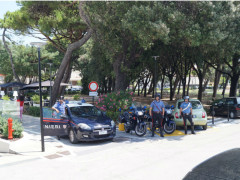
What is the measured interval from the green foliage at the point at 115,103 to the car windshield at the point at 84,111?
3420 mm

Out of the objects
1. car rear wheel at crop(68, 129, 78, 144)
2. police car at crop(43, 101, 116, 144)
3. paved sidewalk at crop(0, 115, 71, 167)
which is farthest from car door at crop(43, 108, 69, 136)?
paved sidewalk at crop(0, 115, 71, 167)

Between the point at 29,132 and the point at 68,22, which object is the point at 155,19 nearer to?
the point at 29,132

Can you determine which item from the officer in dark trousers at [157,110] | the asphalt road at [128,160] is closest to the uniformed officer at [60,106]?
the asphalt road at [128,160]

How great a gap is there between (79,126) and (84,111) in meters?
1.43

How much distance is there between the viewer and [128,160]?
688cm

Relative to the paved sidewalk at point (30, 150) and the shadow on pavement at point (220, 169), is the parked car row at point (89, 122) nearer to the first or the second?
the paved sidewalk at point (30, 150)

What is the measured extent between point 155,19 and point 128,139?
20.5ft

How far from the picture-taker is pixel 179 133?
10.9 meters

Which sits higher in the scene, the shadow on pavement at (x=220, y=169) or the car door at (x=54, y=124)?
the shadow on pavement at (x=220, y=169)

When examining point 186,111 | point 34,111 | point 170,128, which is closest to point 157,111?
point 170,128

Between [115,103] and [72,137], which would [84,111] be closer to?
[72,137]

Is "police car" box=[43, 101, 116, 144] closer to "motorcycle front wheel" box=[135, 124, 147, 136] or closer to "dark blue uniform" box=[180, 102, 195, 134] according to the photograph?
"motorcycle front wheel" box=[135, 124, 147, 136]

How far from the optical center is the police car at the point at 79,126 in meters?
8.69

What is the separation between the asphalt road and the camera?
5.77 m
